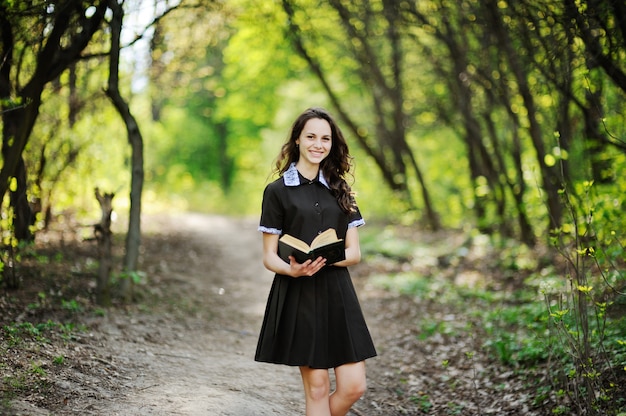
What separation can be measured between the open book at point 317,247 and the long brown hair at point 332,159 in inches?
15.7

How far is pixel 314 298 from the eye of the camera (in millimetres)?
3732

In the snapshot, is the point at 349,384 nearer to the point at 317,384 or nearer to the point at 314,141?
the point at 317,384

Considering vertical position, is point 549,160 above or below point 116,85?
below

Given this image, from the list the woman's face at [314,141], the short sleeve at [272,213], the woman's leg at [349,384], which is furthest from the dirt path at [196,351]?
the woman's face at [314,141]

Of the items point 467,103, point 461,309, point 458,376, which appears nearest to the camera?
point 458,376

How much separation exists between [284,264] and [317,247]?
298 mm

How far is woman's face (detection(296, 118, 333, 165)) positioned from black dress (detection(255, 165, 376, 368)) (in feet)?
0.53

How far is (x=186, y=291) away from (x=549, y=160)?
5224 millimetres

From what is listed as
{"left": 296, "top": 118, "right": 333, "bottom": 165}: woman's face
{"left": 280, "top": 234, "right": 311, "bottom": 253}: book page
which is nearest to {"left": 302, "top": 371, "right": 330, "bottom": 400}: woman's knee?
{"left": 280, "top": 234, "right": 311, "bottom": 253}: book page

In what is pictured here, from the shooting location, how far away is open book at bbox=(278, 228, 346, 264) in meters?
3.49

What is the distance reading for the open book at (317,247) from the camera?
349cm

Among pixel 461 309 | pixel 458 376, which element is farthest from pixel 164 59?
pixel 458 376

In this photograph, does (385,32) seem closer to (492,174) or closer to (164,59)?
(492,174)

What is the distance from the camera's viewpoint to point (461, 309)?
28.6 feet
